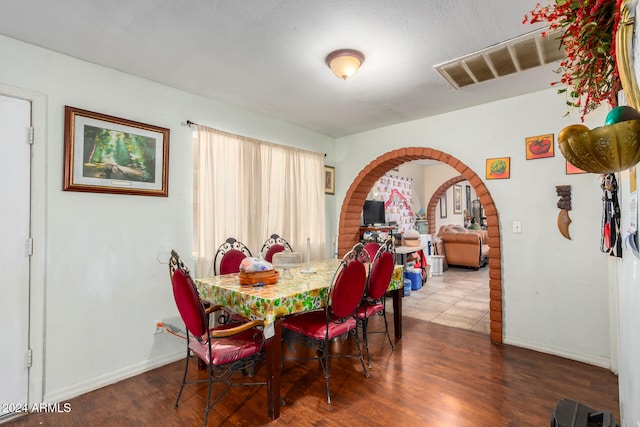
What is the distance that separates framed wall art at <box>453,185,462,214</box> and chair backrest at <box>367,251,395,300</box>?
8105 mm

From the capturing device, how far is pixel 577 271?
2891 mm

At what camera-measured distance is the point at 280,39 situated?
217cm

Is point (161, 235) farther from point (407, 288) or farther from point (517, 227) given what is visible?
point (407, 288)

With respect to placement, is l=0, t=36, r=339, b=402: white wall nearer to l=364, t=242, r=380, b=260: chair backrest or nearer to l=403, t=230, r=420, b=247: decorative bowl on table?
l=364, t=242, r=380, b=260: chair backrest

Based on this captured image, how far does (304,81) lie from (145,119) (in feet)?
4.77

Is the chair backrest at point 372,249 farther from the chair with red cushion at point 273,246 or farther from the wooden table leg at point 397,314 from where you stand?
the chair with red cushion at point 273,246

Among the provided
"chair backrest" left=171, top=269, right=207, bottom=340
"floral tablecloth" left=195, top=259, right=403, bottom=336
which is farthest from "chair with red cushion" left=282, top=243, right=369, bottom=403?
"chair backrest" left=171, top=269, right=207, bottom=340

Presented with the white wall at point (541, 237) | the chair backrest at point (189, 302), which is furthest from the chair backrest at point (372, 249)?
the chair backrest at point (189, 302)

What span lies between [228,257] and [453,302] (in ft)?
11.1

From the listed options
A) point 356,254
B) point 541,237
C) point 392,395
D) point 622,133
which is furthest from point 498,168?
point 622,133

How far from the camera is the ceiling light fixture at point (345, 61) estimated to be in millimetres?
2305

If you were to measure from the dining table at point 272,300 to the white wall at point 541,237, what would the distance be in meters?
2.05

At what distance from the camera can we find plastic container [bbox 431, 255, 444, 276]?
22.2 ft

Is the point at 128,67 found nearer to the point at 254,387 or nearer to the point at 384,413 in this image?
the point at 254,387
